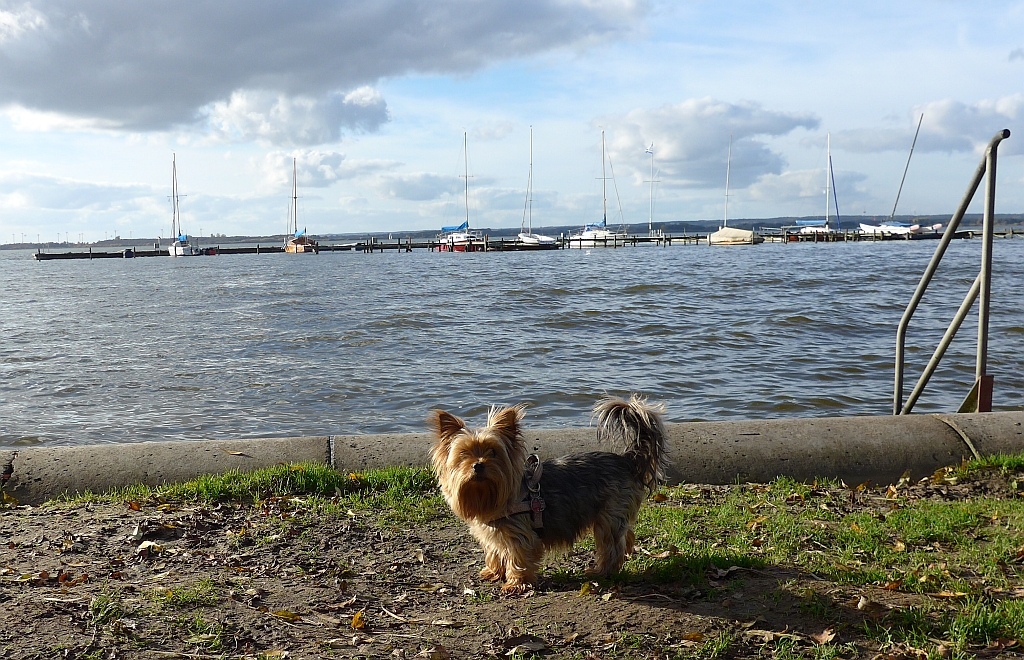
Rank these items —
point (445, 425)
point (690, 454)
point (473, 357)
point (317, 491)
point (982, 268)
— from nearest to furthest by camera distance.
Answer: point (445, 425), point (317, 491), point (690, 454), point (982, 268), point (473, 357)

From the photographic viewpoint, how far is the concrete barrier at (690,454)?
246 inches

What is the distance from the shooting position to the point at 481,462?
4184 millimetres

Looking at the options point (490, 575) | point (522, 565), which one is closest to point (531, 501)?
point (522, 565)

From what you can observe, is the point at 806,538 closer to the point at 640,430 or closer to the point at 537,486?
the point at 640,430

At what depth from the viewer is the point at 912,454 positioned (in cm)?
648

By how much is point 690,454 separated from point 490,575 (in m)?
2.35

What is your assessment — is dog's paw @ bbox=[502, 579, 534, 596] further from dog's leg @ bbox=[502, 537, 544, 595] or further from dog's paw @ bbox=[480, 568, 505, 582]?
dog's paw @ bbox=[480, 568, 505, 582]

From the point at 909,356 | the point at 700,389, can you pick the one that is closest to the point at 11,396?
the point at 700,389

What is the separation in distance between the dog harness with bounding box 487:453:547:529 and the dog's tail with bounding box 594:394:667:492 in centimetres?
45

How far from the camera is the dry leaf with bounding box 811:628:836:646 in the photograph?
3.74 m

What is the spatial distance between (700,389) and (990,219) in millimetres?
6191

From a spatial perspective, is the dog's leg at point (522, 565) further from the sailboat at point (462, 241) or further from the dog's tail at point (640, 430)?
the sailboat at point (462, 241)

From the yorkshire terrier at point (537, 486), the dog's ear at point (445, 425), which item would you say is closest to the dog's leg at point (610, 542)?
the yorkshire terrier at point (537, 486)

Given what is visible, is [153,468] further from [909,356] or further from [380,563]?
[909,356]
